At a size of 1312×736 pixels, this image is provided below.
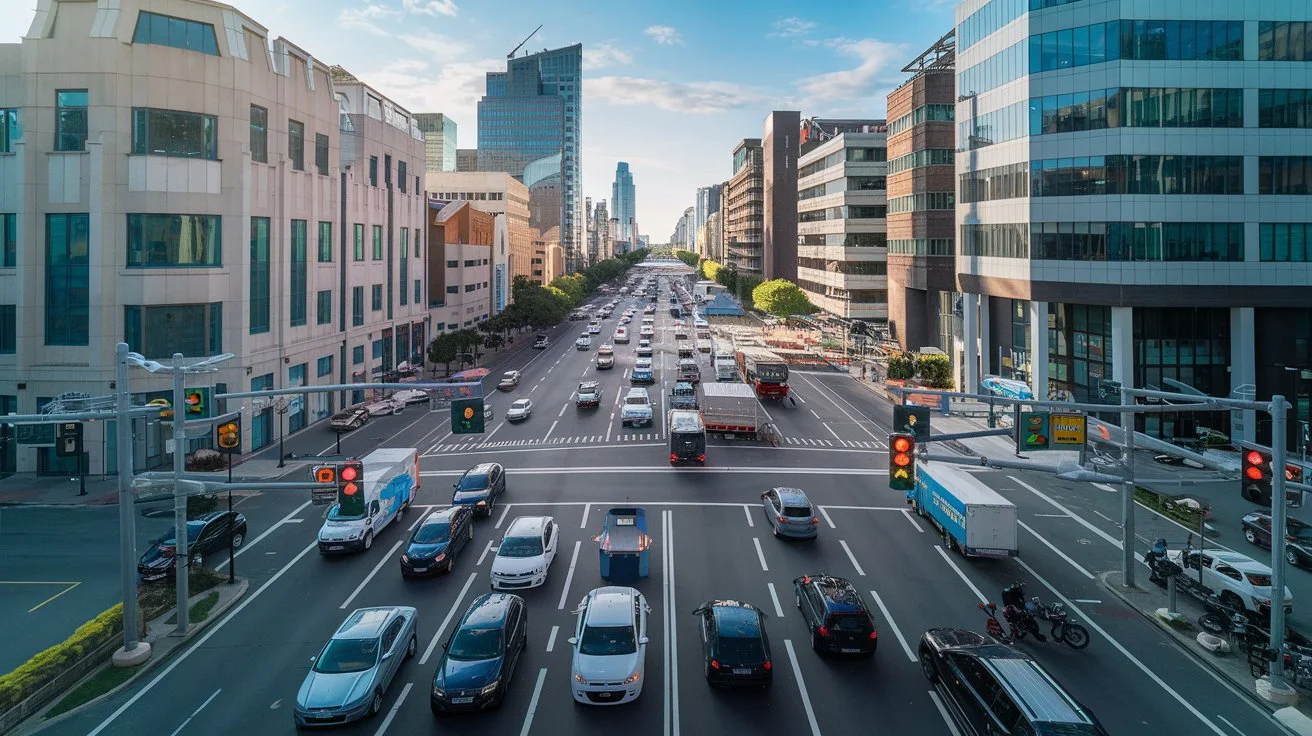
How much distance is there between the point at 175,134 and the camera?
148 ft

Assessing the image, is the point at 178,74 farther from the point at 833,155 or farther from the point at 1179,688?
the point at 833,155

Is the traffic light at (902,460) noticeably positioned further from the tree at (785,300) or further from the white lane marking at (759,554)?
the tree at (785,300)

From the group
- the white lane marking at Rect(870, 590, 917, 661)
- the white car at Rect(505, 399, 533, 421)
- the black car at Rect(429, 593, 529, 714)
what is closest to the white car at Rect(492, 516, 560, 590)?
the black car at Rect(429, 593, 529, 714)

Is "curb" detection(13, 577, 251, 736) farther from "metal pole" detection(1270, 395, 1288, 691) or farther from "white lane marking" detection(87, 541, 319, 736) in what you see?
"metal pole" detection(1270, 395, 1288, 691)

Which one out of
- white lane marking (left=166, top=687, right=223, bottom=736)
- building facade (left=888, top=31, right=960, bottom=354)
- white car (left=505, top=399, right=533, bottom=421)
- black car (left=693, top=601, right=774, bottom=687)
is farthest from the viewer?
building facade (left=888, top=31, right=960, bottom=354)

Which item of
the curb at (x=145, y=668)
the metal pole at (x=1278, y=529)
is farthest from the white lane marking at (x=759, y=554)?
the curb at (x=145, y=668)

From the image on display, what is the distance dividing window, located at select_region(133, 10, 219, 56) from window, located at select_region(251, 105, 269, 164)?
415 cm

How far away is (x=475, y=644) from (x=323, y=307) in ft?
153

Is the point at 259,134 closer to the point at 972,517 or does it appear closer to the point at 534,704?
the point at 534,704

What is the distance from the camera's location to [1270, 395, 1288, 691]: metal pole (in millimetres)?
19047

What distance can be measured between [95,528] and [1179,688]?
1614 inches

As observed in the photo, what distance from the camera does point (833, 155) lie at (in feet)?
358

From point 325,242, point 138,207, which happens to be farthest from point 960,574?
point 325,242

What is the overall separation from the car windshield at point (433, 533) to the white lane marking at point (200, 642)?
5.19 meters
